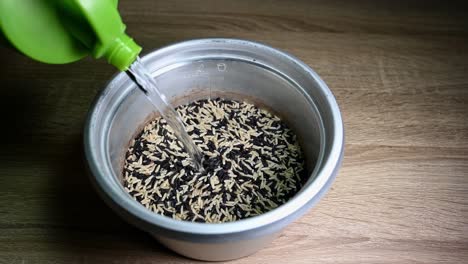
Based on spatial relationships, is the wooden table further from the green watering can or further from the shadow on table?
the green watering can

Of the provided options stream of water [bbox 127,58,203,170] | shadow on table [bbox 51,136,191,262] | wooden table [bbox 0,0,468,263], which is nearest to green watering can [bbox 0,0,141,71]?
stream of water [bbox 127,58,203,170]

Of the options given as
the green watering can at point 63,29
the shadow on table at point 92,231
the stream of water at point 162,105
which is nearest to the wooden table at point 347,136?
the shadow on table at point 92,231

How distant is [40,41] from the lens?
1.85ft

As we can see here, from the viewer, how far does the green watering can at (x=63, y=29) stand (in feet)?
1.73

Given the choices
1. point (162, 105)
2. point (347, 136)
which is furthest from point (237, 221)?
point (347, 136)

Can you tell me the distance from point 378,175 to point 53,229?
526 mm

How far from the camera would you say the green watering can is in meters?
0.53

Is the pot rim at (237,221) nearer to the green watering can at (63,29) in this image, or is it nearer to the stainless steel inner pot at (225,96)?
the stainless steel inner pot at (225,96)

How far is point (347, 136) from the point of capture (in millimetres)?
866

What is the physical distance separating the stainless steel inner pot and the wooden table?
10 cm

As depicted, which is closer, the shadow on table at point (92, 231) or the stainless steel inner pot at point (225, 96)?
the stainless steel inner pot at point (225, 96)

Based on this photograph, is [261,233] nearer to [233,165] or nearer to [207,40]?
[233,165]

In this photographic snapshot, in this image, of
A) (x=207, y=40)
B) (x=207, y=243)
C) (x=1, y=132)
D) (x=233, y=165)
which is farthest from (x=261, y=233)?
(x=1, y=132)

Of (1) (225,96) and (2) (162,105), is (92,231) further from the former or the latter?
(1) (225,96)
